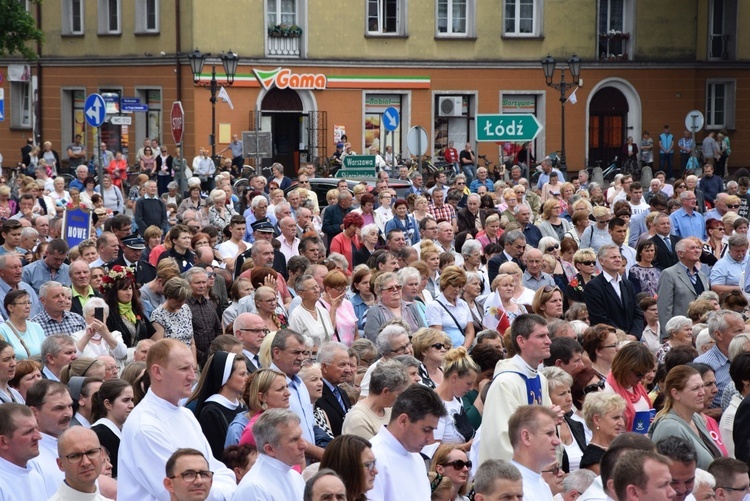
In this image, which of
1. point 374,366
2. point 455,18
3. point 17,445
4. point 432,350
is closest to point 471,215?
point 432,350

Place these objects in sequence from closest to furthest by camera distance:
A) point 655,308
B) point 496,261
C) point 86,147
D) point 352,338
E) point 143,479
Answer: point 143,479
point 352,338
point 655,308
point 496,261
point 86,147

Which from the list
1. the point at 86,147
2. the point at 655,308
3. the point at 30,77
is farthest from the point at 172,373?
the point at 30,77

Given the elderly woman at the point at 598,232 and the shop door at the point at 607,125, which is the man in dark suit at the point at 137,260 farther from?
the shop door at the point at 607,125

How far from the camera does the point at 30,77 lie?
48.7m

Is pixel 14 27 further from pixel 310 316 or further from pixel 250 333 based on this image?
pixel 250 333

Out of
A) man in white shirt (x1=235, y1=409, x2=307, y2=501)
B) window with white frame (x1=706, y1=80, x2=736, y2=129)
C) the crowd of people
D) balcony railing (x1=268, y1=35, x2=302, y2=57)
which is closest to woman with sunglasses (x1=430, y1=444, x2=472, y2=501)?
the crowd of people

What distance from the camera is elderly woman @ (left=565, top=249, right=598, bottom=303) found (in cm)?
1456

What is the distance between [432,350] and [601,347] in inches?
53.4

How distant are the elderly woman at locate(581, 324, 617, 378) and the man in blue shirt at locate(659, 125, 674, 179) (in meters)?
37.2

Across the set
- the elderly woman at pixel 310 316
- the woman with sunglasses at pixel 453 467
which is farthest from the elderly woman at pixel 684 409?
the elderly woman at pixel 310 316

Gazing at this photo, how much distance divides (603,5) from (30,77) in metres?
20.4

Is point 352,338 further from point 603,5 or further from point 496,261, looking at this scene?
point 603,5

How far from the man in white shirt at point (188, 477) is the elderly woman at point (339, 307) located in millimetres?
5909

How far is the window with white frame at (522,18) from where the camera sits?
1849 inches
